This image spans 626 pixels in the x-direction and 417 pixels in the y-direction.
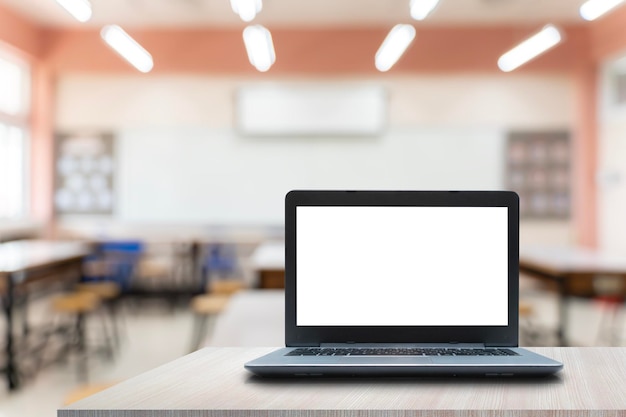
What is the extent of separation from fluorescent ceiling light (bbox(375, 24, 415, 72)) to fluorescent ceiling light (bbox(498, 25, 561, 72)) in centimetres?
127

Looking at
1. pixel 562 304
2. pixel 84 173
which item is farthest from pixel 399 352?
pixel 84 173

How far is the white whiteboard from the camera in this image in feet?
26.3

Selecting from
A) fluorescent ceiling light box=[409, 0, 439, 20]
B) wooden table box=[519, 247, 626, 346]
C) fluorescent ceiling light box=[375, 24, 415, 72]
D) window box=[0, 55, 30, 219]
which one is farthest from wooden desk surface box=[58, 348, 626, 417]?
window box=[0, 55, 30, 219]

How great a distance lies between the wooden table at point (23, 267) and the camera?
3856mm

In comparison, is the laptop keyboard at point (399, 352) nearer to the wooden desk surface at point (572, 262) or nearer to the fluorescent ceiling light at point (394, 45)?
the wooden desk surface at point (572, 262)

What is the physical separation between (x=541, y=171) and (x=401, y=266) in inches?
294

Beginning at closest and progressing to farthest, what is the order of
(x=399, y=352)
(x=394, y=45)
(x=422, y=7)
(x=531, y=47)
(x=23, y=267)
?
(x=399, y=352) < (x=23, y=267) < (x=422, y=7) < (x=531, y=47) < (x=394, y=45)

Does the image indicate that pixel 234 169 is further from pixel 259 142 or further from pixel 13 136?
pixel 13 136

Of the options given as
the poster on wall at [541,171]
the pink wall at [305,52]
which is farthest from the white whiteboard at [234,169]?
the poster on wall at [541,171]

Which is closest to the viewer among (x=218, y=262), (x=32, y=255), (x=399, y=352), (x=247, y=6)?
(x=399, y=352)

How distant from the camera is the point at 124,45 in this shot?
607 centimetres

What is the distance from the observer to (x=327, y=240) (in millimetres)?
1121

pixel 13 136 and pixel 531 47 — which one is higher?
pixel 531 47

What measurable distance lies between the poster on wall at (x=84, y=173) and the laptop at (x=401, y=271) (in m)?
7.56
